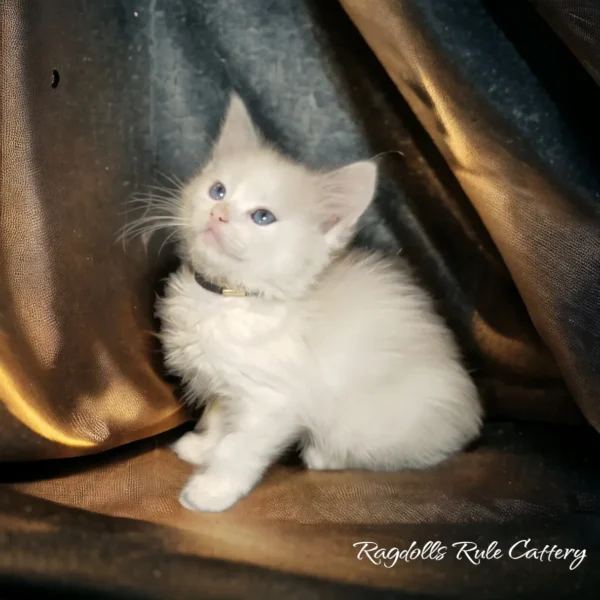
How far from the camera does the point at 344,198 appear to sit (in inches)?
41.8

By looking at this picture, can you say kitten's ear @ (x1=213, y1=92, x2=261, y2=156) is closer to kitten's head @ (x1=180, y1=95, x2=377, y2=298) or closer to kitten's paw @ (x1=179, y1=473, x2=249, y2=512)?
kitten's head @ (x1=180, y1=95, x2=377, y2=298)

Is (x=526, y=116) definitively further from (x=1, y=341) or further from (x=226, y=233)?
(x=1, y=341)

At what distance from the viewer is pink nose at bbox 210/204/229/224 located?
998 millimetres

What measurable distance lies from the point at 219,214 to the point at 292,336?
0.25 m

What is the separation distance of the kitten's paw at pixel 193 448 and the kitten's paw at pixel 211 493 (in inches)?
4.1

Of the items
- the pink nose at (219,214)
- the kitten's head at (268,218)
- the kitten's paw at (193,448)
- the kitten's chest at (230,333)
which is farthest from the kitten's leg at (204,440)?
the pink nose at (219,214)

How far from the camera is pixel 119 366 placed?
114 cm

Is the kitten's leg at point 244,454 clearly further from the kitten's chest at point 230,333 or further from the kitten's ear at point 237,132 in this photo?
the kitten's ear at point 237,132

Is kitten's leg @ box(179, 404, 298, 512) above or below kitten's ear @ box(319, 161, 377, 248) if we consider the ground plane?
below

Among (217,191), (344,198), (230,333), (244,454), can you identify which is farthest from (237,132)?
(244,454)

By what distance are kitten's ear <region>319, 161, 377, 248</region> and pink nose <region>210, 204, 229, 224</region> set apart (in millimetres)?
174

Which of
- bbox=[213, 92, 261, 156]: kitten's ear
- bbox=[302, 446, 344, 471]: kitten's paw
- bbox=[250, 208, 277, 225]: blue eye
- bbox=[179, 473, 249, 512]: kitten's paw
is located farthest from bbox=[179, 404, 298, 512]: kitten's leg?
bbox=[213, 92, 261, 156]: kitten's ear

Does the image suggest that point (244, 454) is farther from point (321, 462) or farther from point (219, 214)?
point (219, 214)

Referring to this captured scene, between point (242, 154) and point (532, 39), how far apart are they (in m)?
0.50
